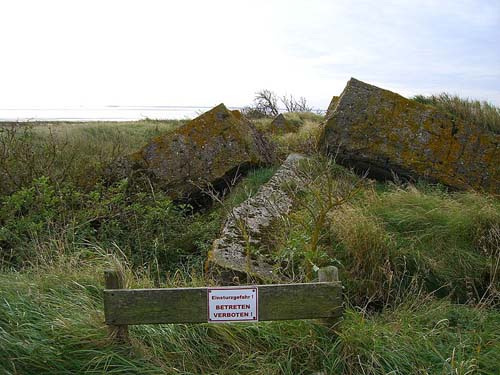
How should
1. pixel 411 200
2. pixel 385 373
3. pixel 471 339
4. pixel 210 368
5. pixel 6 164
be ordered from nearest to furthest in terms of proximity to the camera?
1. pixel 385 373
2. pixel 210 368
3. pixel 471 339
4. pixel 411 200
5. pixel 6 164

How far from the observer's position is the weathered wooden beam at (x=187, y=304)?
2.77 m

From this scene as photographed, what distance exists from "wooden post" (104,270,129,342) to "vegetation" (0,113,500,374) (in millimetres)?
55

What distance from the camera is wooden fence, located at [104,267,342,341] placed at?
109 inches

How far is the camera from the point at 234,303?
9.04 ft

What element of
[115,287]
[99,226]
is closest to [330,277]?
[115,287]

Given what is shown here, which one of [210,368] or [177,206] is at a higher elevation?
[177,206]

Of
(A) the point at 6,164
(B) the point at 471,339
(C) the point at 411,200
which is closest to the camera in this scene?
(B) the point at 471,339

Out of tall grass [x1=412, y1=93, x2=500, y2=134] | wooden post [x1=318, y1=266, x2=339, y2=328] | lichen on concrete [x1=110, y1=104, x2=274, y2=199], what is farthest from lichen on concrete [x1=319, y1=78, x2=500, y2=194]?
wooden post [x1=318, y1=266, x2=339, y2=328]

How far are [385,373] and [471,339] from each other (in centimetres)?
74

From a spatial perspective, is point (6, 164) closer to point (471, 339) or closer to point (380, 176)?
point (380, 176)

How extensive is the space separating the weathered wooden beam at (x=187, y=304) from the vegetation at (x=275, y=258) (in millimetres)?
200

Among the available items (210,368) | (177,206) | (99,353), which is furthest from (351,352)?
(177,206)

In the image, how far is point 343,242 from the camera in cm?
419

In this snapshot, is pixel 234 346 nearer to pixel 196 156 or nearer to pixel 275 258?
pixel 275 258
